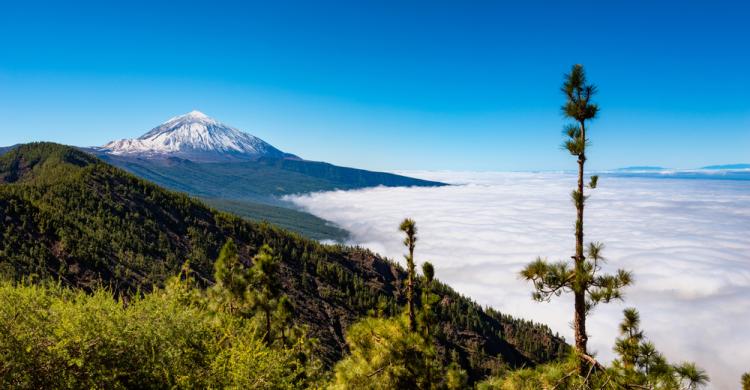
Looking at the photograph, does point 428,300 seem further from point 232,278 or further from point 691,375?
point 232,278

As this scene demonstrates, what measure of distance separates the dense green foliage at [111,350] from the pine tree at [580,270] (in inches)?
522

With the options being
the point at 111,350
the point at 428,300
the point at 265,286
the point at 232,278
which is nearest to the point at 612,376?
the point at 428,300

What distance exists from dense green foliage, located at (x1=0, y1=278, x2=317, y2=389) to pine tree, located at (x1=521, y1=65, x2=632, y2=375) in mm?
13264

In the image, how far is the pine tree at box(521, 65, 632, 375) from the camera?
10.6 meters

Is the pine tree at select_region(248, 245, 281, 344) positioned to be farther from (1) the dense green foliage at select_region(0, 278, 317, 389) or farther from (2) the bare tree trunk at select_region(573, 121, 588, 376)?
(2) the bare tree trunk at select_region(573, 121, 588, 376)

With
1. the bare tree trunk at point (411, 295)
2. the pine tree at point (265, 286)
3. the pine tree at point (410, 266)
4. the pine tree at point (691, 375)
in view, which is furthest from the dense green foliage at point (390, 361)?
the pine tree at point (265, 286)

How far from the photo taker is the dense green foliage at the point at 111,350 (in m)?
14.3

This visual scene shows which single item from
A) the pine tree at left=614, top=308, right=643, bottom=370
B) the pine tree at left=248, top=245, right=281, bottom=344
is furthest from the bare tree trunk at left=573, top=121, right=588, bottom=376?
the pine tree at left=248, top=245, right=281, bottom=344

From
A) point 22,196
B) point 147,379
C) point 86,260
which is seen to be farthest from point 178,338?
point 22,196

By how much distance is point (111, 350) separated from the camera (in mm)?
15828

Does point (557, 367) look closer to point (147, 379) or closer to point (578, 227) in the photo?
point (578, 227)

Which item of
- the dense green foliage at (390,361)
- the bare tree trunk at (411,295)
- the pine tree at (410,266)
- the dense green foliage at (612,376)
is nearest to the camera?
the dense green foliage at (612,376)

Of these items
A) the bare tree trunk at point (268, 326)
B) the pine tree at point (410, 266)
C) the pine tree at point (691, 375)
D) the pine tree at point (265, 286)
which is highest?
the pine tree at point (410, 266)

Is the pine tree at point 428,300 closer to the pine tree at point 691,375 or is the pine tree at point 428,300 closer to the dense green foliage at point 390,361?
the dense green foliage at point 390,361
